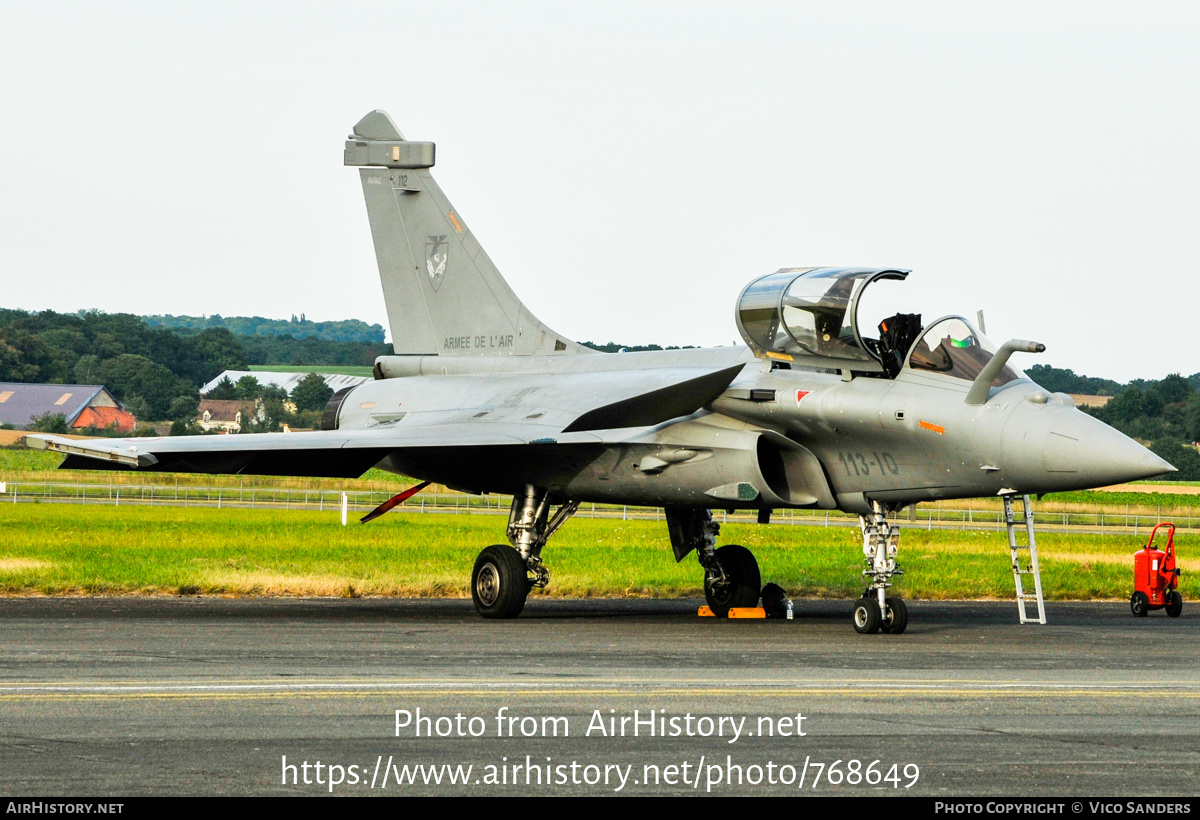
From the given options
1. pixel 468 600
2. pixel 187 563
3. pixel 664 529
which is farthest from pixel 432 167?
pixel 664 529

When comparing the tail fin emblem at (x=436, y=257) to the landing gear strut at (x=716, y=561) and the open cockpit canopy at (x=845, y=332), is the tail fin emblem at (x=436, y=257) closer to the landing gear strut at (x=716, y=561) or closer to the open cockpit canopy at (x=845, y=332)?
the landing gear strut at (x=716, y=561)

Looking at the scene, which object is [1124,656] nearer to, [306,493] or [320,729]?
[320,729]

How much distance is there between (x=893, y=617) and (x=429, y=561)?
446 inches

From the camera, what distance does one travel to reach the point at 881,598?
13203 millimetres

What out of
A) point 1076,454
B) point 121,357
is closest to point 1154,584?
point 1076,454

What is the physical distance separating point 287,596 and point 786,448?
7488mm

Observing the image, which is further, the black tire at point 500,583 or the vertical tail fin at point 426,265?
the vertical tail fin at point 426,265

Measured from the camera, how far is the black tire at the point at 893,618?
13.2 m

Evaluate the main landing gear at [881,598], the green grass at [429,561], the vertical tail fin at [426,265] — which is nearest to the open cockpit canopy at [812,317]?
the main landing gear at [881,598]

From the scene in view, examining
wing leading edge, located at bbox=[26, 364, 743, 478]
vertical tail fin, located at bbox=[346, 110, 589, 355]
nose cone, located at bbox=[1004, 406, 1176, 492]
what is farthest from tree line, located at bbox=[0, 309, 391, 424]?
nose cone, located at bbox=[1004, 406, 1176, 492]

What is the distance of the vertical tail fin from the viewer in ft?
61.2

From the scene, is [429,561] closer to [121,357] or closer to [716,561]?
[716,561]

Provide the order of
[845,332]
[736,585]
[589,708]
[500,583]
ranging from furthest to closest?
[736,585] → [500,583] → [845,332] → [589,708]

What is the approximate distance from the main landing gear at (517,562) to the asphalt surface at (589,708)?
41.0 inches
